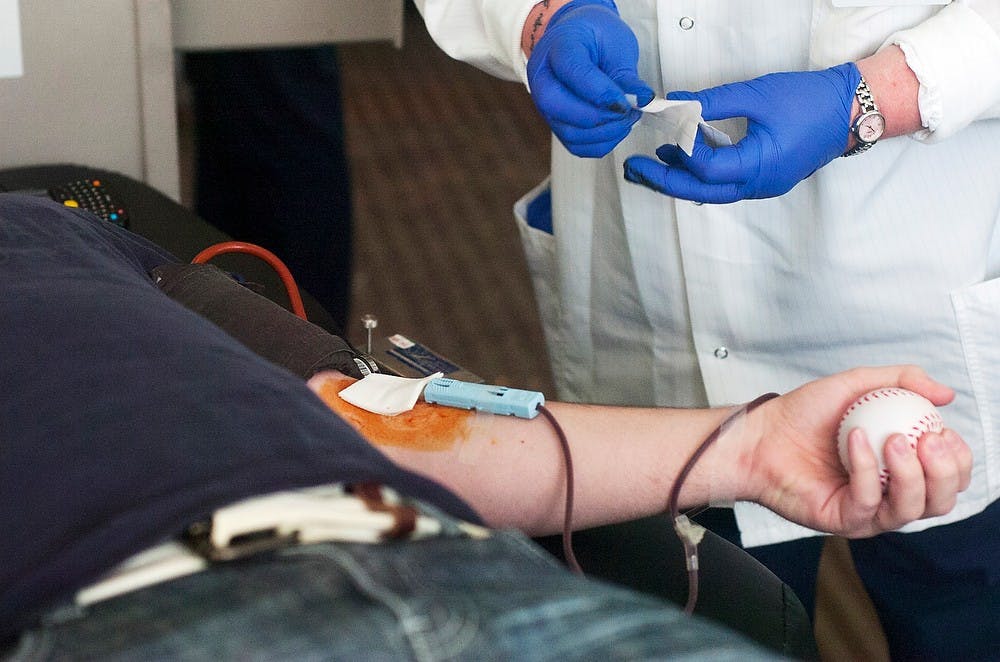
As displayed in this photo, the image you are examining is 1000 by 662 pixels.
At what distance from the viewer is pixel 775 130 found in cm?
96

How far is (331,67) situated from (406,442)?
1224 millimetres

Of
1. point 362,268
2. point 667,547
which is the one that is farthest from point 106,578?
point 362,268

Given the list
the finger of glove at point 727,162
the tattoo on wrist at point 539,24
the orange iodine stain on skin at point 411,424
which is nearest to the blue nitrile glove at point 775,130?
the finger of glove at point 727,162

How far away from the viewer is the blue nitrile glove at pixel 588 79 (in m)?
0.98

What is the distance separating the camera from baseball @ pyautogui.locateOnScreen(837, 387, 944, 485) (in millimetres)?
780

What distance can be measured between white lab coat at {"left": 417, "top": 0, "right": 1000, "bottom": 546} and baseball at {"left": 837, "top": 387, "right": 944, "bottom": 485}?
10.9 inches

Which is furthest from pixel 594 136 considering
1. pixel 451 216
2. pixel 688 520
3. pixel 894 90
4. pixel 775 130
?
pixel 451 216

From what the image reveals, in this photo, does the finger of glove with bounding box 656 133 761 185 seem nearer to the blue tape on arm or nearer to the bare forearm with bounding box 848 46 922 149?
the bare forearm with bounding box 848 46 922 149

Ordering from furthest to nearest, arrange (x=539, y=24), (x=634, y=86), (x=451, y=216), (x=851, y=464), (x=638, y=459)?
(x=451, y=216)
(x=539, y=24)
(x=634, y=86)
(x=638, y=459)
(x=851, y=464)

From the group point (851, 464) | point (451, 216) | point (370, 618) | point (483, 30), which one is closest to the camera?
point (370, 618)

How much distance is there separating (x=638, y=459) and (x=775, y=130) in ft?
1.06

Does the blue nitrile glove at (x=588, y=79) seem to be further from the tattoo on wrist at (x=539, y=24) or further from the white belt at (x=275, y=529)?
the white belt at (x=275, y=529)

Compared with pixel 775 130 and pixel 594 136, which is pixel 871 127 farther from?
pixel 594 136

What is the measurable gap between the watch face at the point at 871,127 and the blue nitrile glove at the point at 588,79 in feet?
0.63
